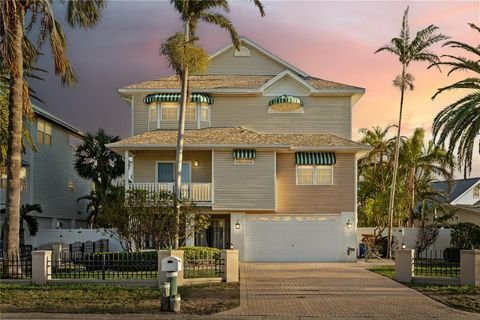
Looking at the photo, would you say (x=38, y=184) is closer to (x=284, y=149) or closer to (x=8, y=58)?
(x=284, y=149)

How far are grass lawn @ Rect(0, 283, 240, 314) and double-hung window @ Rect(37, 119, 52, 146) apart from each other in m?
22.2

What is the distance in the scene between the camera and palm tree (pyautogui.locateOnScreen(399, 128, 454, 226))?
42188 mm

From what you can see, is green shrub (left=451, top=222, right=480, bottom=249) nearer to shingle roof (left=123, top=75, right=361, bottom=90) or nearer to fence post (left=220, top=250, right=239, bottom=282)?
shingle roof (left=123, top=75, right=361, bottom=90)

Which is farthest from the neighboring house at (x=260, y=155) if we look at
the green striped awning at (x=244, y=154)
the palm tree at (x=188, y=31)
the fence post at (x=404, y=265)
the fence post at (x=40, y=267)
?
the fence post at (x=40, y=267)

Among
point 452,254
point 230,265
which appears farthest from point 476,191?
point 230,265

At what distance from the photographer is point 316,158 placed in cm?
3216

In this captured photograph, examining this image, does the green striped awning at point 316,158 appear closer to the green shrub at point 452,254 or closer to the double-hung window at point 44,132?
the green shrub at point 452,254

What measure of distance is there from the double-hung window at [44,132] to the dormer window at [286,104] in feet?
50.3

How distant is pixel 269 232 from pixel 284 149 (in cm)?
433

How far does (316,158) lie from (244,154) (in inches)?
151

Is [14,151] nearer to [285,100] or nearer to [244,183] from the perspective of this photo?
[244,183]

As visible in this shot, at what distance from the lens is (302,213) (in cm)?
3216

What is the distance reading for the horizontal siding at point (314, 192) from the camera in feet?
106

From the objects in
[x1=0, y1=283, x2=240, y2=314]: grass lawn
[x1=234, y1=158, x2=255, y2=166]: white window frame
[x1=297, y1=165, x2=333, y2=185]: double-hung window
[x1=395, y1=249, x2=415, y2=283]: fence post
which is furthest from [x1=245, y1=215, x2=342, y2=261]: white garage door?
[x1=0, y1=283, x2=240, y2=314]: grass lawn
